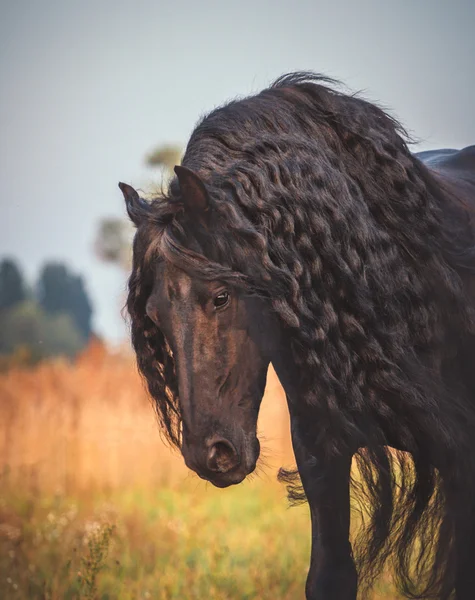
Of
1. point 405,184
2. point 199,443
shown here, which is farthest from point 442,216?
point 199,443

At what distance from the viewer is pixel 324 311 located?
9.66ft

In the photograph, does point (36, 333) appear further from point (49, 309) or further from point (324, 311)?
point (324, 311)

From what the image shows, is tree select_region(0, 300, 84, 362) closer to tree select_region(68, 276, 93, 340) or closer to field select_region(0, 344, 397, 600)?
tree select_region(68, 276, 93, 340)

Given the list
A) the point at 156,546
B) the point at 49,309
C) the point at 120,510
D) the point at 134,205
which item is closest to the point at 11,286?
the point at 49,309

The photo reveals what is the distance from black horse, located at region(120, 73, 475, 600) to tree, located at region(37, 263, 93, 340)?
15.8 meters

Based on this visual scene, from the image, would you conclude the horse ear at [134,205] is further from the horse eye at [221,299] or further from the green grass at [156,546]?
the green grass at [156,546]

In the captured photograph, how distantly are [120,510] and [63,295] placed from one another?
12751 mm

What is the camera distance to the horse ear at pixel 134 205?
9.93 ft

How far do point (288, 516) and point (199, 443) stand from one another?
482 centimetres

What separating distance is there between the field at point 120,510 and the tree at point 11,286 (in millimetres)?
4269

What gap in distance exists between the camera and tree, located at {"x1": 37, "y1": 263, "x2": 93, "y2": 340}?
19.2m

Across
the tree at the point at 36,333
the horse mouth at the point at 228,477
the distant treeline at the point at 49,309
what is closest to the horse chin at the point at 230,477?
the horse mouth at the point at 228,477

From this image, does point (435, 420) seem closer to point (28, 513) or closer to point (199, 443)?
point (199, 443)

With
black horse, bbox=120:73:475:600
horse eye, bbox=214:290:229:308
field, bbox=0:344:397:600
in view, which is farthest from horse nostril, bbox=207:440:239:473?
field, bbox=0:344:397:600
